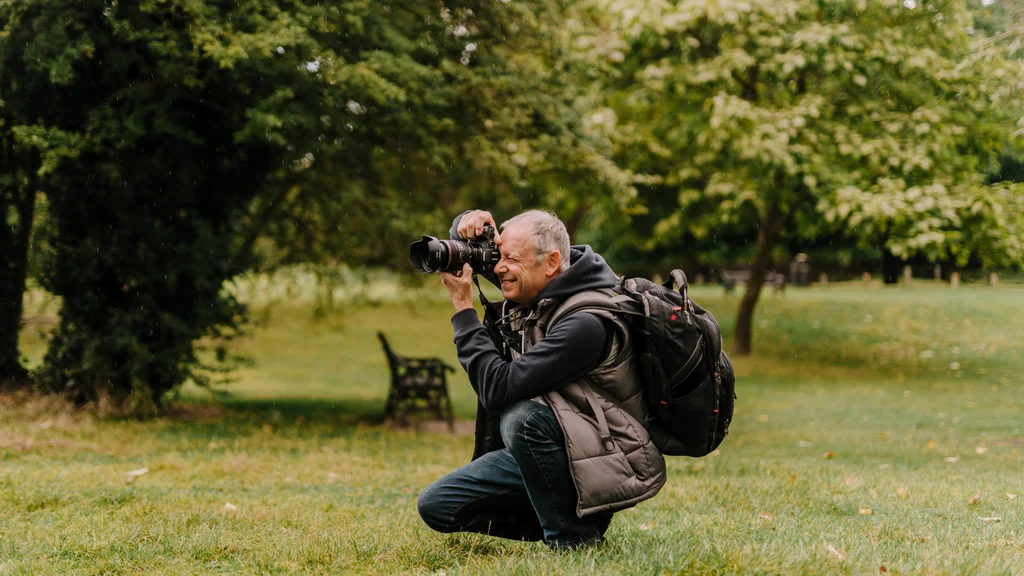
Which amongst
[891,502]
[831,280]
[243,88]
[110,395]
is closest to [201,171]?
[243,88]

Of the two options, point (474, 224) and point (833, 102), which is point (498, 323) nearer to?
point (474, 224)

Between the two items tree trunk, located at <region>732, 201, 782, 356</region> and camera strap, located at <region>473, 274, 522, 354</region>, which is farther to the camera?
tree trunk, located at <region>732, 201, 782, 356</region>

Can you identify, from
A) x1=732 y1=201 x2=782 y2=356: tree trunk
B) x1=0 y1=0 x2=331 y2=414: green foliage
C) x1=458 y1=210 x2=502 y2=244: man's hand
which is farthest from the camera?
x1=732 y1=201 x2=782 y2=356: tree trunk

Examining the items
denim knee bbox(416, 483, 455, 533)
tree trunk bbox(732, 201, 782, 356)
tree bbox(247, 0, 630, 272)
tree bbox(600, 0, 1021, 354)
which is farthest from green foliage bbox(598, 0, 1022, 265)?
denim knee bbox(416, 483, 455, 533)

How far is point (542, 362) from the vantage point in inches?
131

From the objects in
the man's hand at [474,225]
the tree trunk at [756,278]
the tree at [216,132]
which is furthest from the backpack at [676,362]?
the tree trunk at [756,278]

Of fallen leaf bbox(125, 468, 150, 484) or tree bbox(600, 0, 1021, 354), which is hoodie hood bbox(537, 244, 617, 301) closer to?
fallen leaf bbox(125, 468, 150, 484)

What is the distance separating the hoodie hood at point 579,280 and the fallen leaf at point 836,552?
137 cm

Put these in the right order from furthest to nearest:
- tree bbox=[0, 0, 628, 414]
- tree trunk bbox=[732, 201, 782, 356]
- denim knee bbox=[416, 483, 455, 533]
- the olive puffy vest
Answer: tree trunk bbox=[732, 201, 782, 356]
tree bbox=[0, 0, 628, 414]
denim knee bbox=[416, 483, 455, 533]
the olive puffy vest

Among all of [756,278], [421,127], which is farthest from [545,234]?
[756,278]

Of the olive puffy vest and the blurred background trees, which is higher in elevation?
the blurred background trees

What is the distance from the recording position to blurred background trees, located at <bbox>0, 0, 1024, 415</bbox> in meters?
8.56

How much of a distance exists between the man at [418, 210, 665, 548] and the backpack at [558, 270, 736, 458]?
7cm

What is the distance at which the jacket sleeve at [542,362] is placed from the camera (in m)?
3.32
